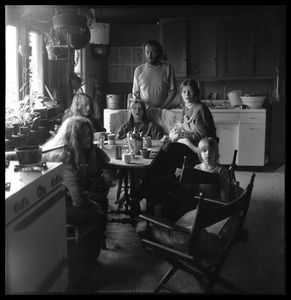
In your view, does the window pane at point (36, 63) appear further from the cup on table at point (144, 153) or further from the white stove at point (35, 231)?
the white stove at point (35, 231)

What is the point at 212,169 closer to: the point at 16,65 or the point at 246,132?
the point at 16,65

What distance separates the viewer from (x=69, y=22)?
4066 millimetres

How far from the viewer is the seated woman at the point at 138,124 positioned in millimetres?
4551

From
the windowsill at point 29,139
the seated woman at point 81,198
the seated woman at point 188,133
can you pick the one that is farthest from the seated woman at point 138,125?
the seated woman at point 81,198

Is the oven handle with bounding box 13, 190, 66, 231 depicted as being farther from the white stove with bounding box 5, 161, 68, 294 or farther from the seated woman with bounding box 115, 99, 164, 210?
the seated woman with bounding box 115, 99, 164, 210

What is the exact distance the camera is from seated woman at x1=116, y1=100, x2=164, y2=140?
4.55m

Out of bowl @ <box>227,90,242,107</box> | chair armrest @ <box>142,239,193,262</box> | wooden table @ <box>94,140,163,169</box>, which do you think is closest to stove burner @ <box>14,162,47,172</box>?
chair armrest @ <box>142,239,193,262</box>

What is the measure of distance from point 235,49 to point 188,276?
4832mm

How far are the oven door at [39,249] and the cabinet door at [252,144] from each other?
4.43 meters

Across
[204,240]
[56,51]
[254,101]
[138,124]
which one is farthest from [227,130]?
[204,240]

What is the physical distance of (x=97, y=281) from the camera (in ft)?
9.29

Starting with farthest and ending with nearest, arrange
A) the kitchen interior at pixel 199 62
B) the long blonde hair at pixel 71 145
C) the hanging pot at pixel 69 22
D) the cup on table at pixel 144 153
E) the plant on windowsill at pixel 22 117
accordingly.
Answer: the kitchen interior at pixel 199 62 → the hanging pot at pixel 69 22 → the plant on windowsill at pixel 22 117 → the cup on table at pixel 144 153 → the long blonde hair at pixel 71 145
